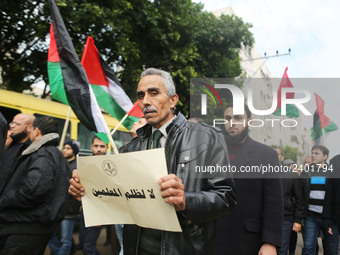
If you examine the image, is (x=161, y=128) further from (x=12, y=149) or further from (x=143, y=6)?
(x=143, y=6)

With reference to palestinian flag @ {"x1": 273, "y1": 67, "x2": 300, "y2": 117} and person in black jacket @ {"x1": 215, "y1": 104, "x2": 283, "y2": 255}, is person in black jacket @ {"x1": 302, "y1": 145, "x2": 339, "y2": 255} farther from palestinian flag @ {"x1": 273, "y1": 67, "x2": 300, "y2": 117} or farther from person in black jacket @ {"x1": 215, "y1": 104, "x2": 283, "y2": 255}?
person in black jacket @ {"x1": 215, "y1": 104, "x2": 283, "y2": 255}

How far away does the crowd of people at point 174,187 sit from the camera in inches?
61.3

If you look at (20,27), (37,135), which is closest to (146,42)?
(20,27)

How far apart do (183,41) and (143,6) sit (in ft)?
8.49

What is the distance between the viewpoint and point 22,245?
270 centimetres

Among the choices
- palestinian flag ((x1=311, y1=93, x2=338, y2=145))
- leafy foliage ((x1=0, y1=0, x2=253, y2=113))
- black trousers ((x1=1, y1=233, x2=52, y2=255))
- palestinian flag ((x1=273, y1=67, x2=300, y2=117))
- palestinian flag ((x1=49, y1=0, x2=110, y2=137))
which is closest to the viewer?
black trousers ((x1=1, y1=233, x2=52, y2=255))

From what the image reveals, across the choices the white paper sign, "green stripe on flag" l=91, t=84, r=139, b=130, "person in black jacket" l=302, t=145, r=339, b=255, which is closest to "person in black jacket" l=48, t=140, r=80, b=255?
"green stripe on flag" l=91, t=84, r=139, b=130

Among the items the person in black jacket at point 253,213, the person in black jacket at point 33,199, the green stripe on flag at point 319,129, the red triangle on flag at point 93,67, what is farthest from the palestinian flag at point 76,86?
the green stripe on flag at point 319,129

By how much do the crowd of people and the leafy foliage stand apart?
4905 millimetres

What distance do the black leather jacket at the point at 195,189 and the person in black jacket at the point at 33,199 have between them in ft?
4.51

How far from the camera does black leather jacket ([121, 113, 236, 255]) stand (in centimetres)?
149

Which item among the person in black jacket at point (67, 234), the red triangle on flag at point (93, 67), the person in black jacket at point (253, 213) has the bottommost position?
the person in black jacket at point (67, 234)

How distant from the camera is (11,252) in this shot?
8.61 feet

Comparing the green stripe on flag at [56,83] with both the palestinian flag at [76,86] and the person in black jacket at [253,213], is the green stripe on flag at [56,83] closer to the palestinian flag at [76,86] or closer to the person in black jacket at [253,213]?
the palestinian flag at [76,86]
